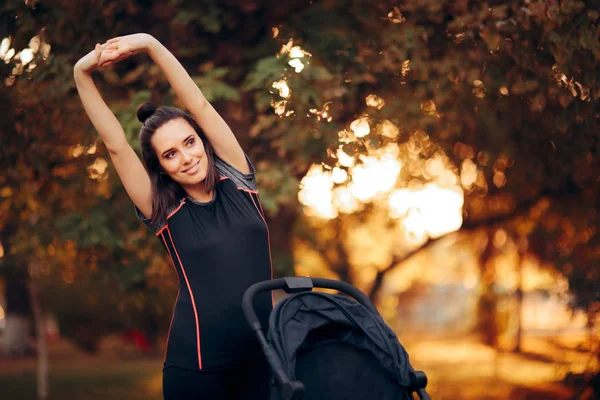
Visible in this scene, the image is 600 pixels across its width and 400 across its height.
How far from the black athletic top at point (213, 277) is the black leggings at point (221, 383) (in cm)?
4

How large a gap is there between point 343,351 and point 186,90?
126 centimetres

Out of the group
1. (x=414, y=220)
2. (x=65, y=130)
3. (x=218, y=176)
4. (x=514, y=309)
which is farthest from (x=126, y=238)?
(x=514, y=309)

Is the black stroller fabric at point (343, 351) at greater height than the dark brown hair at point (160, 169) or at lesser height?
lesser

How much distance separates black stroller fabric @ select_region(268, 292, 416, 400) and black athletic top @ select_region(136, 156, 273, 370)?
7.1 inches

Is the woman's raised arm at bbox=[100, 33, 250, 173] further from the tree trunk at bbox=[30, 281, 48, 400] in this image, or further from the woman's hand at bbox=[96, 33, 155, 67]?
the tree trunk at bbox=[30, 281, 48, 400]

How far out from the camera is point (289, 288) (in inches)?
115

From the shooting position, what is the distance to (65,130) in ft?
21.0

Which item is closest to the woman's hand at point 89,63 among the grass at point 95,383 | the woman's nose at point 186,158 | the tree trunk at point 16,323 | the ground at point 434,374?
the woman's nose at point 186,158

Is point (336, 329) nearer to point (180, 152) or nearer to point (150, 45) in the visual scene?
point (180, 152)

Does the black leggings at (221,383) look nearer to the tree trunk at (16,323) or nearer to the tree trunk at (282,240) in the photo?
the tree trunk at (282,240)

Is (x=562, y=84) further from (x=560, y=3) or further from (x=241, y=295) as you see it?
(x=241, y=295)

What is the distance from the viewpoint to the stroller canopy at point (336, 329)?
2783mm

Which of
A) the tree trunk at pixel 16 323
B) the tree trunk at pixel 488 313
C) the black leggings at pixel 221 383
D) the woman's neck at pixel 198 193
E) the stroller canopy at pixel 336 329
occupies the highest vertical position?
the tree trunk at pixel 16 323

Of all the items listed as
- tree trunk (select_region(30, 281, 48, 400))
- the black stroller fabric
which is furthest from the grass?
the black stroller fabric
